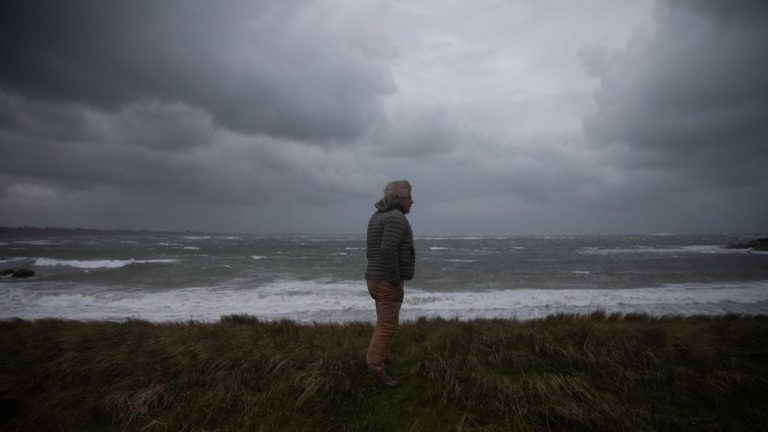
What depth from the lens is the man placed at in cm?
417

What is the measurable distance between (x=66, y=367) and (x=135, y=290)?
15.5 metres

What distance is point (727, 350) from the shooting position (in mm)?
5566

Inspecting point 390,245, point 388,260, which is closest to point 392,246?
point 390,245

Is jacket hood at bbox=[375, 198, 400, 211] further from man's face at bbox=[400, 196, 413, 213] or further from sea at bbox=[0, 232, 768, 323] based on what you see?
sea at bbox=[0, 232, 768, 323]

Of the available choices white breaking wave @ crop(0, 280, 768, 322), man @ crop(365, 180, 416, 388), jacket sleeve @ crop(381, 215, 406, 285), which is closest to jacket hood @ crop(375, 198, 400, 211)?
man @ crop(365, 180, 416, 388)

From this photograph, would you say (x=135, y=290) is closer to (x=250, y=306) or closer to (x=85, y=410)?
(x=250, y=306)

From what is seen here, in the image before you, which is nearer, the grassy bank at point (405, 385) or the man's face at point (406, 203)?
the grassy bank at point (405, 385)

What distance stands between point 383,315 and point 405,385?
3.24 ft

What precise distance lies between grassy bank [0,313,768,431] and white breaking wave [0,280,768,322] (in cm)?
590

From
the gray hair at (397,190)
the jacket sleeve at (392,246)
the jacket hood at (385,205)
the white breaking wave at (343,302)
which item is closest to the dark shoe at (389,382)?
the jacket sleeve at (392,246)

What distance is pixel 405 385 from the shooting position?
4.54 meters

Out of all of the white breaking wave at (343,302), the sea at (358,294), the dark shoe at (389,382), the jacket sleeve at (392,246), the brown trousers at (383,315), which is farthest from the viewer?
the sea at (358,294)

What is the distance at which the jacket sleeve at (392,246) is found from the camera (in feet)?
13.6

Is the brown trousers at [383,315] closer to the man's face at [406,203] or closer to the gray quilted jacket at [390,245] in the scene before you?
the gray quilted jacket at [390,245]
